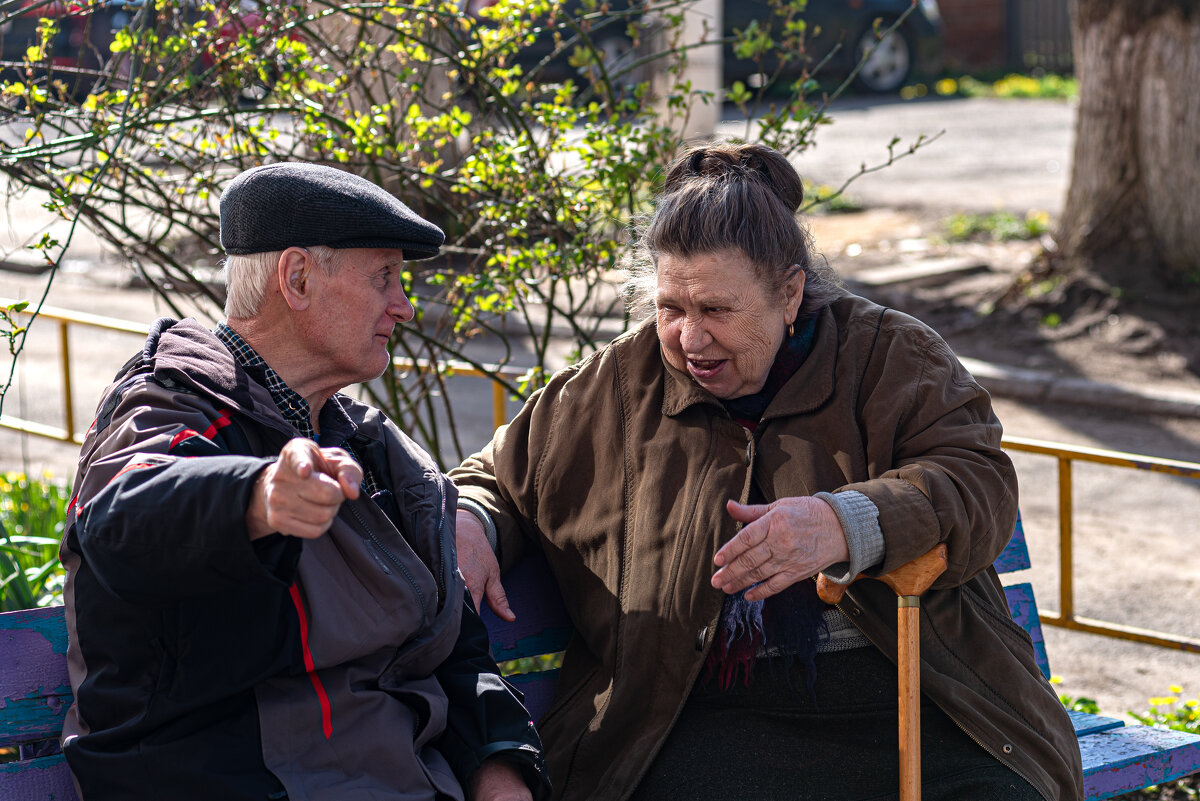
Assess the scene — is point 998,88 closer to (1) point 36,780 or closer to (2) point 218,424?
(2) point 218,424

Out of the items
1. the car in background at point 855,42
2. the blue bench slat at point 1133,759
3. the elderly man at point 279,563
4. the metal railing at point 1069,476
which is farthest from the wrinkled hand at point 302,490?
the car in background at point 855,42

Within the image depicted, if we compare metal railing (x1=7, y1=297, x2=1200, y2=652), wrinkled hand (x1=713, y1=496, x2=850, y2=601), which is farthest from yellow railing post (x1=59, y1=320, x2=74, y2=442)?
wrinkled hand (x1=713, y1=496, x2=850, y2=601)

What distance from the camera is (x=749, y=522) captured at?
2.29 metres

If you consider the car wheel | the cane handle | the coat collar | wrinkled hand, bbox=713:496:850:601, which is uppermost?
the car wheel

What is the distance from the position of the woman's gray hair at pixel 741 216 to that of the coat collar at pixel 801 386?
8cm

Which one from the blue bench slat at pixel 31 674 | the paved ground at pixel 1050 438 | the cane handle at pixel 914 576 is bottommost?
the paved ground at pixel 1050 438

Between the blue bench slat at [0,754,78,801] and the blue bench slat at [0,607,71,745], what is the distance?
41 mm

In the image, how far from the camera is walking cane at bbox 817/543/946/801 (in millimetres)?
2287

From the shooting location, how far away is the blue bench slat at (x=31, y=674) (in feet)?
7.04

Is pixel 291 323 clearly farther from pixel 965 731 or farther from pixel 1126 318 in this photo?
pixel 1126 318

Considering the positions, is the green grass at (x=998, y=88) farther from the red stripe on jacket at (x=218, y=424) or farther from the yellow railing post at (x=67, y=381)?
the red stripe on jacket at (x=218, y=424)

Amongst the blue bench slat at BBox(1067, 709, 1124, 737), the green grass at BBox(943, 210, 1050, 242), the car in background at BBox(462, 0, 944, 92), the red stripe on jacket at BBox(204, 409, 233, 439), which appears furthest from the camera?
the car in background at BBox(462, 0, 944, 92)

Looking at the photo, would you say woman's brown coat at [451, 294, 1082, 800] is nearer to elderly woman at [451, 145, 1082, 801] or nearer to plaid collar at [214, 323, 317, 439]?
elderly woman at [451, 145, 1082, 801]

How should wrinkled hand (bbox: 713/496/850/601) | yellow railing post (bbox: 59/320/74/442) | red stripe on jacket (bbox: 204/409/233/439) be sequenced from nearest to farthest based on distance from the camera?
1. red stripe on jacket (bbox: 204/409/233/439)
2. wrinkled hand (bbox: 713/496/850/601)
3. yellow railing post (bbox: 59/320/74/442)
